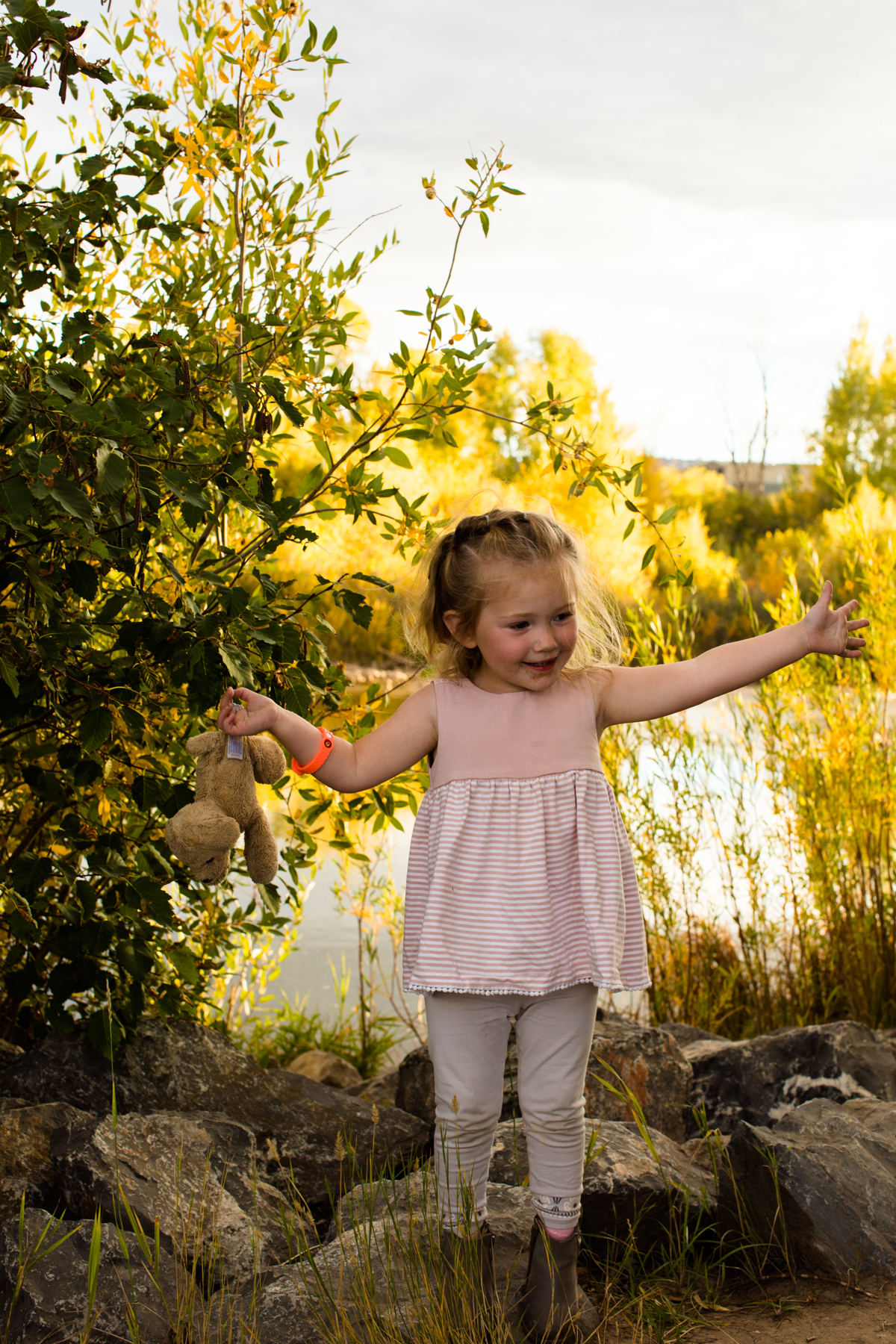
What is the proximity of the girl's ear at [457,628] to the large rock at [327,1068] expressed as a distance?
2.17m

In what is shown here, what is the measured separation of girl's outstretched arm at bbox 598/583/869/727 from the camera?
73.9 inches

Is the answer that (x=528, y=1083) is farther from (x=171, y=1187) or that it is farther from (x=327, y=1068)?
(x=327, y=1068)

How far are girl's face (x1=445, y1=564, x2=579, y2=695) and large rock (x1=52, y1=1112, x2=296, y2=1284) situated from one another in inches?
39.2

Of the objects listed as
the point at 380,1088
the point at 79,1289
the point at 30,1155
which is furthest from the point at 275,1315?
the point at 380,1088

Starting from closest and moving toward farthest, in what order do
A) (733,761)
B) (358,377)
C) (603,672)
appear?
(603,672)
(358,377)
(733,761)

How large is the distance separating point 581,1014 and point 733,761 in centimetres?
264

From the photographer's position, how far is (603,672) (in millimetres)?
2010

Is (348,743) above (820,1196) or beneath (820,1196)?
above

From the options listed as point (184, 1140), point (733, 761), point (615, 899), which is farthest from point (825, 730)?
point (184, 1140)

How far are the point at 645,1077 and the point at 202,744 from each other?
66.8 inches

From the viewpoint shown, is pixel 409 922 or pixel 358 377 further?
pixel 358 377

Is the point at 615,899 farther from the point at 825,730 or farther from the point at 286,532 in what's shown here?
the point at 825,730

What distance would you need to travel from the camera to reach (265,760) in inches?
73.9

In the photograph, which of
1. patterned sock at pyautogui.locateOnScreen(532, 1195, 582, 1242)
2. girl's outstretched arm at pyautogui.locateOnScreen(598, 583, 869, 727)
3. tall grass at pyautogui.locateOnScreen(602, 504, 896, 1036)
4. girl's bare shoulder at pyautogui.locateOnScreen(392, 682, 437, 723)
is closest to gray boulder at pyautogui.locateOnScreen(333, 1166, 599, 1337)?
patterned sock at pyautogui.locateOnScreen(532, 1195, 582, 1242)
